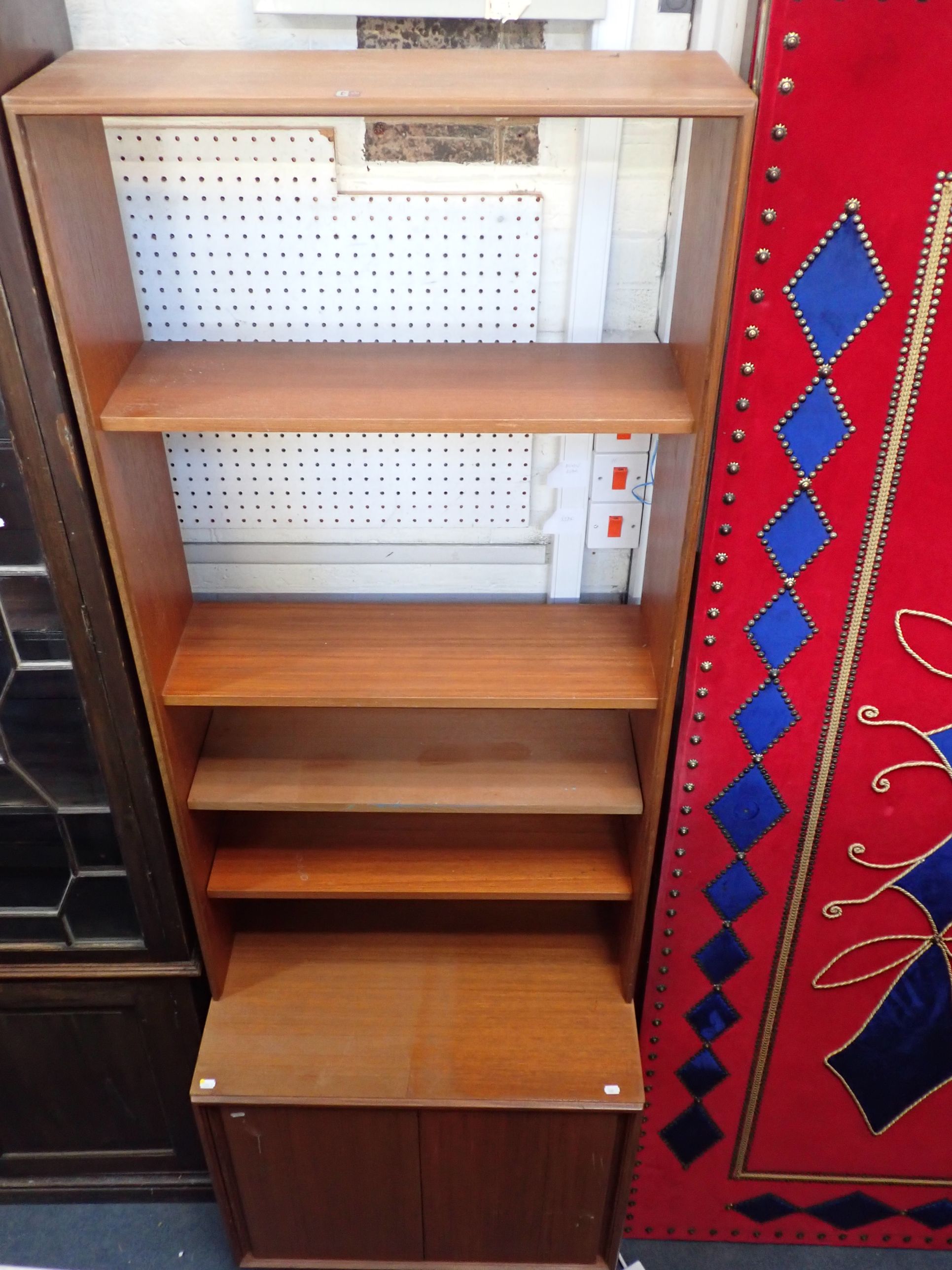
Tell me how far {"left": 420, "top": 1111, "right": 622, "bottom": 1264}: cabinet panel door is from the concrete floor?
1.19 feet

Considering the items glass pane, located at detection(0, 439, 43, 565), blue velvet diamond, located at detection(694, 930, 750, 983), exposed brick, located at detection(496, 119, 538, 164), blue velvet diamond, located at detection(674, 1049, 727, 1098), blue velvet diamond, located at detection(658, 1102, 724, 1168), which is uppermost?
exposed brick, located at detection(496, 119, 538, 164)

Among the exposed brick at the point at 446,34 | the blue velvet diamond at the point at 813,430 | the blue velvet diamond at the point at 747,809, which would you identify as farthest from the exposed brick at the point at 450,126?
the blue velvet diamond at the point at 747,809

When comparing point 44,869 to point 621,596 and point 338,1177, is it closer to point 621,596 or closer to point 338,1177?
point 338,1177

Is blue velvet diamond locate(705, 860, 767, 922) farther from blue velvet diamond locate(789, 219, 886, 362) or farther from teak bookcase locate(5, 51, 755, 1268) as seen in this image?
blue velvet diamond locate(789, 219, 886, 362)

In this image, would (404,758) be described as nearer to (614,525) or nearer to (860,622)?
(614,525)

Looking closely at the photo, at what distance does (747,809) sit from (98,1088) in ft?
5.47

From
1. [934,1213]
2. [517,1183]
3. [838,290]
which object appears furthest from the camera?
[934,1213]

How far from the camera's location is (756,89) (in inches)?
55.7

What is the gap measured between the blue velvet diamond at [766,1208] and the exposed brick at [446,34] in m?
2.57

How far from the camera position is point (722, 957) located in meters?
2.23

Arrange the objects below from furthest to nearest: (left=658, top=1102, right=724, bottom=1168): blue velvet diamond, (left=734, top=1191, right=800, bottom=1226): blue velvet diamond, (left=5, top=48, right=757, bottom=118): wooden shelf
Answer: (left=734, top=1191, right=800, bottom=1226): blue velvet diamond
(left=658, top=1102, right=724, bottom=1168): blue velvet diamond
(left=5, top=48, right=757, bottom=118): wooden shelf

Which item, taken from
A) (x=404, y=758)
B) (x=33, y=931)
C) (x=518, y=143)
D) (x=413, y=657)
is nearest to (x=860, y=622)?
(x=413, y=657)

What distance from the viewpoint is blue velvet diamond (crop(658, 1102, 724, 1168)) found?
246 centimetres

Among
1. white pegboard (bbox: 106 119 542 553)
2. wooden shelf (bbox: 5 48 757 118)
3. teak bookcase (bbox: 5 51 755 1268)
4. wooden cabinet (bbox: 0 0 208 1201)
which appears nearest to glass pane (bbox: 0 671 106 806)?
wooden cabinet (bbox: 0 0 208 1201)
